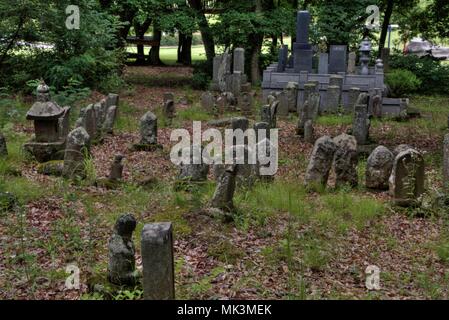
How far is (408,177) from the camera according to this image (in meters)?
9.41

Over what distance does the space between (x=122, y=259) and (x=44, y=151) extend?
5.98 m

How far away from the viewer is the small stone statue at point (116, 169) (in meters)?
10.2

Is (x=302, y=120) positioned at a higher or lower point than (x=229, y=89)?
lower

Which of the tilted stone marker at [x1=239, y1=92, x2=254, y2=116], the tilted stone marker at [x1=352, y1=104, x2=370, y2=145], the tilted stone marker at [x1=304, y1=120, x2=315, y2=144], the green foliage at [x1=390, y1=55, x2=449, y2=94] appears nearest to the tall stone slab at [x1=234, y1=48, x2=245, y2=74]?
the tilted stone marker at [x1=239, y1=92, x2=254, y2=116]

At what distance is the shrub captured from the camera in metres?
21.8

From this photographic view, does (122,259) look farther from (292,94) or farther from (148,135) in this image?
(292,94)

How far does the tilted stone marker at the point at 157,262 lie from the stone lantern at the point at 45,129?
6.59m

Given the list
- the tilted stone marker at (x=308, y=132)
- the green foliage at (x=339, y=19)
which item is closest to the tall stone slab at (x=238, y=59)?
the green foliage at (x=339, y=19)

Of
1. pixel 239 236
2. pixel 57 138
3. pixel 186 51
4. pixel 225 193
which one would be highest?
pixel 186 51


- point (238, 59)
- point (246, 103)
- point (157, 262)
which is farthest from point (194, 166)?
point (238, 59)

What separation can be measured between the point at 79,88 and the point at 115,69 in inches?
110

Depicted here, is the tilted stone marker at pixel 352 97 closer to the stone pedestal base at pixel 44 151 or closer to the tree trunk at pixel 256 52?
the tree trunk at pixel 256 52
